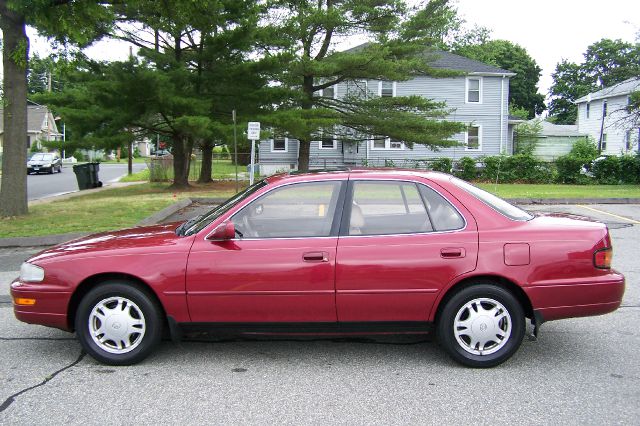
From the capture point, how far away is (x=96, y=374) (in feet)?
13.7

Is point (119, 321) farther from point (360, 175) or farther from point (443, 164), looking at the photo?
point (443, 164)

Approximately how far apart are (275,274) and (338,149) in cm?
3017

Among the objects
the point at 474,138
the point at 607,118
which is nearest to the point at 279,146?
the point at 474,138

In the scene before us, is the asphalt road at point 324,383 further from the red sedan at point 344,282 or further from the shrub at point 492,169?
the shrub at point 492,169

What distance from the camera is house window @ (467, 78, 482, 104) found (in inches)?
1345

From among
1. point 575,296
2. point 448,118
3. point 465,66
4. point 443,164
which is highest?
point 465,66

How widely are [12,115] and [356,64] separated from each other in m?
13.2

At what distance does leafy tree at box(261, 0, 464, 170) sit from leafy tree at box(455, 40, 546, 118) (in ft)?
150

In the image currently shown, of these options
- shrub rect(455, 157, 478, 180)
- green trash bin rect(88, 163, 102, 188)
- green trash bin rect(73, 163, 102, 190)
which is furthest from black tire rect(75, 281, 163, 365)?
shrub rect(455, 157, 478, 180)

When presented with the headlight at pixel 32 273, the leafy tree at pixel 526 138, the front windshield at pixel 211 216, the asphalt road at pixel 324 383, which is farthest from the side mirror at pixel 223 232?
the leafy tree at pixel 526 138

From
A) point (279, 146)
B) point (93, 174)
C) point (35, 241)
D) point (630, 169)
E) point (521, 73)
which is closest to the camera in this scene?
point (35, 241)

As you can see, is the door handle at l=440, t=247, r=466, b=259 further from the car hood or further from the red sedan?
the car hood

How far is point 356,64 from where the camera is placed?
21891 millimetres

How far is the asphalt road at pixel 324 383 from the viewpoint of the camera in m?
3.50
